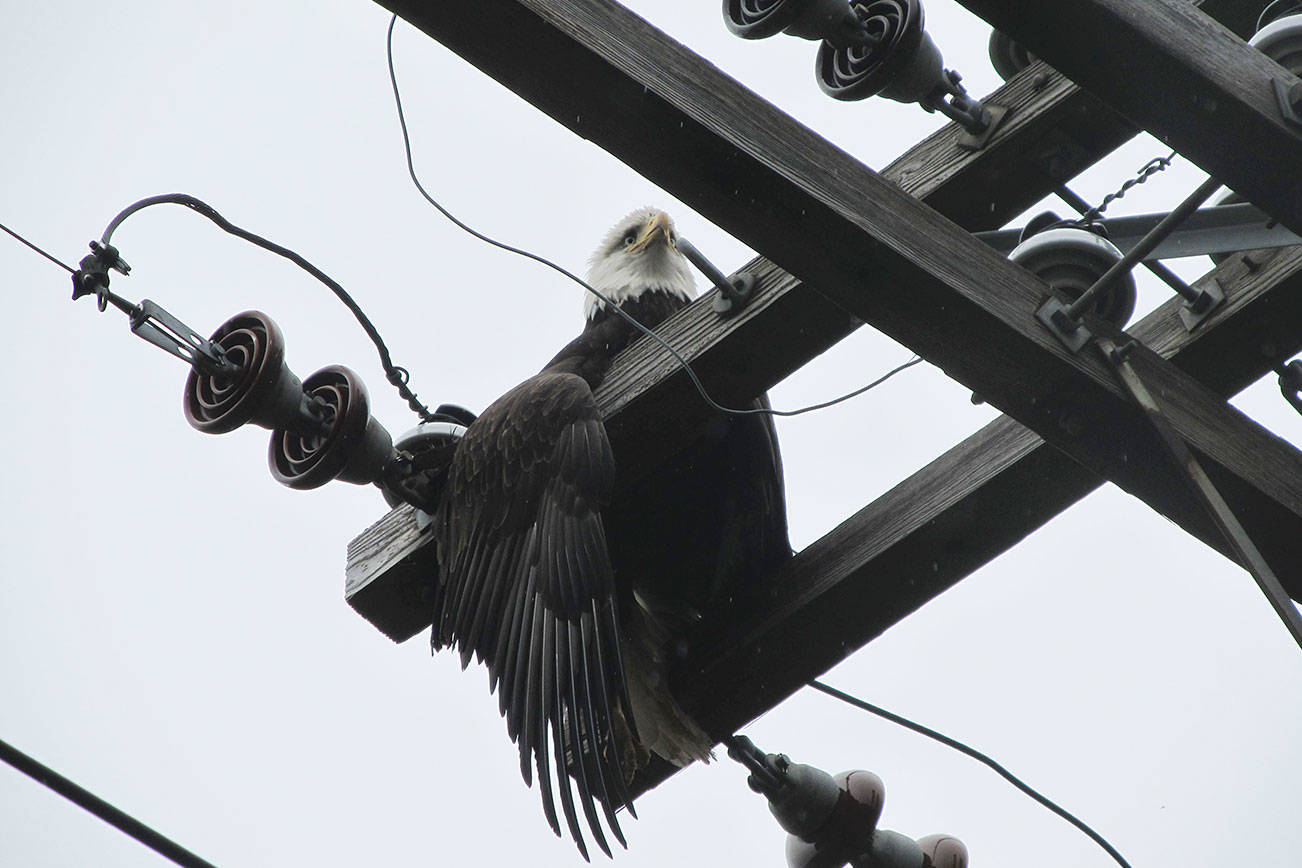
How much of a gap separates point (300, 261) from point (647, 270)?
5.64 feet

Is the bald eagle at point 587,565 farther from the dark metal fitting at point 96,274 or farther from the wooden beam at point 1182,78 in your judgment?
the wooden beam at point 1182,78

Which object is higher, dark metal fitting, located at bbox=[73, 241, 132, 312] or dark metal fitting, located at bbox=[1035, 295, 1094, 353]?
dark metal fitting, located at bbox=[73, 241, 132, 312]

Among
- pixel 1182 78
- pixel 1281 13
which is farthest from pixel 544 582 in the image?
pixel 1281 13

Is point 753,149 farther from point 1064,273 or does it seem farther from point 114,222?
point 114,222

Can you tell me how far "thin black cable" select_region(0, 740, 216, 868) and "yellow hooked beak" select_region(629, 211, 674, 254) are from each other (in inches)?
131

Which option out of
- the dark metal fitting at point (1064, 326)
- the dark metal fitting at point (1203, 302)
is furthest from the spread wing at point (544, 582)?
the dark metal fitting at point (1203, 302)

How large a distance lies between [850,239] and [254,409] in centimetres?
127

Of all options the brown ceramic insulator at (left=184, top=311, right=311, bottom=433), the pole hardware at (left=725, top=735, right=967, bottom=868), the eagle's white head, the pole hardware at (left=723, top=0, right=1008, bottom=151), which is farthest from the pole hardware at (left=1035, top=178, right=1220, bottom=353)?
the eagle's white head

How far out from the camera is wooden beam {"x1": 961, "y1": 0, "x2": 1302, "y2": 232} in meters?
2.26

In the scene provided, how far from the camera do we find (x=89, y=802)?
1.58 metres

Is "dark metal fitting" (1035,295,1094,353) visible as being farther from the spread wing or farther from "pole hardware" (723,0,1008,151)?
the spread wing

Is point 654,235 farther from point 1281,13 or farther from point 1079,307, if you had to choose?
point 1079,307

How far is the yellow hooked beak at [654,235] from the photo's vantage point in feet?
15.4

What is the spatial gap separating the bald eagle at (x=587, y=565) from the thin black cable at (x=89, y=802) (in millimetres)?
1051
